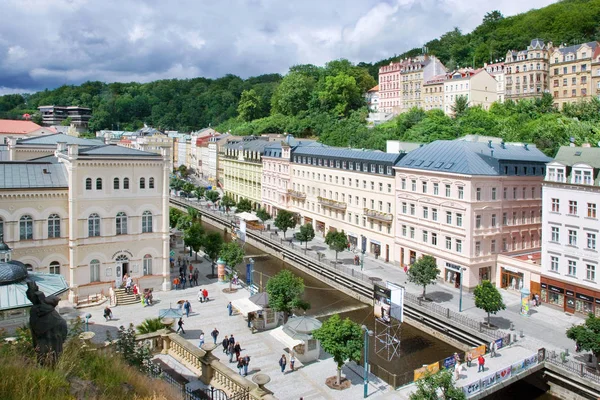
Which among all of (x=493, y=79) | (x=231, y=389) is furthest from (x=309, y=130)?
(x=231, y=389)

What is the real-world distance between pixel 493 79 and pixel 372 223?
53.4 meters

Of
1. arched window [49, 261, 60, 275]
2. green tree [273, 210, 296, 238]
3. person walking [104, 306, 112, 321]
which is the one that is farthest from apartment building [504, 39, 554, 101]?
arched window [49, 261, 60, 275]

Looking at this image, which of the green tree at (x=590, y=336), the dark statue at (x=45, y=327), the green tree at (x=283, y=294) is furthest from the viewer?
the green tree at (x=283, y=294)

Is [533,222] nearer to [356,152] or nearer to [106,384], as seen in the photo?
[356,152]

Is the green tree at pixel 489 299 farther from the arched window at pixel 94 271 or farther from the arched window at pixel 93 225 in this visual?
the arched window at pixel 93 225

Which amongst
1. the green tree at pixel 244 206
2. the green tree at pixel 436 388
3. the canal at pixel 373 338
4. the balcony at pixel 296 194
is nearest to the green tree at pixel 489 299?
the canal at pixel 373 338

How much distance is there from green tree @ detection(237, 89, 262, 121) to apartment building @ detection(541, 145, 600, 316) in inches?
3945

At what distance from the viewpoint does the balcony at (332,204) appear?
57.8m

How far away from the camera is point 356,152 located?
57312 mm

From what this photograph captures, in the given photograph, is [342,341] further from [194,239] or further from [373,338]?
[194,239]

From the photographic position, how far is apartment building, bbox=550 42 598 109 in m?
80.2

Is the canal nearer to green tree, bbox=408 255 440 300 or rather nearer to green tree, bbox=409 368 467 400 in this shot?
green tree, bbox=408 255 440 300

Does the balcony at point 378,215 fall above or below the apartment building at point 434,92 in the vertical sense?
below

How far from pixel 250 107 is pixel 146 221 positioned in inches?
3743
